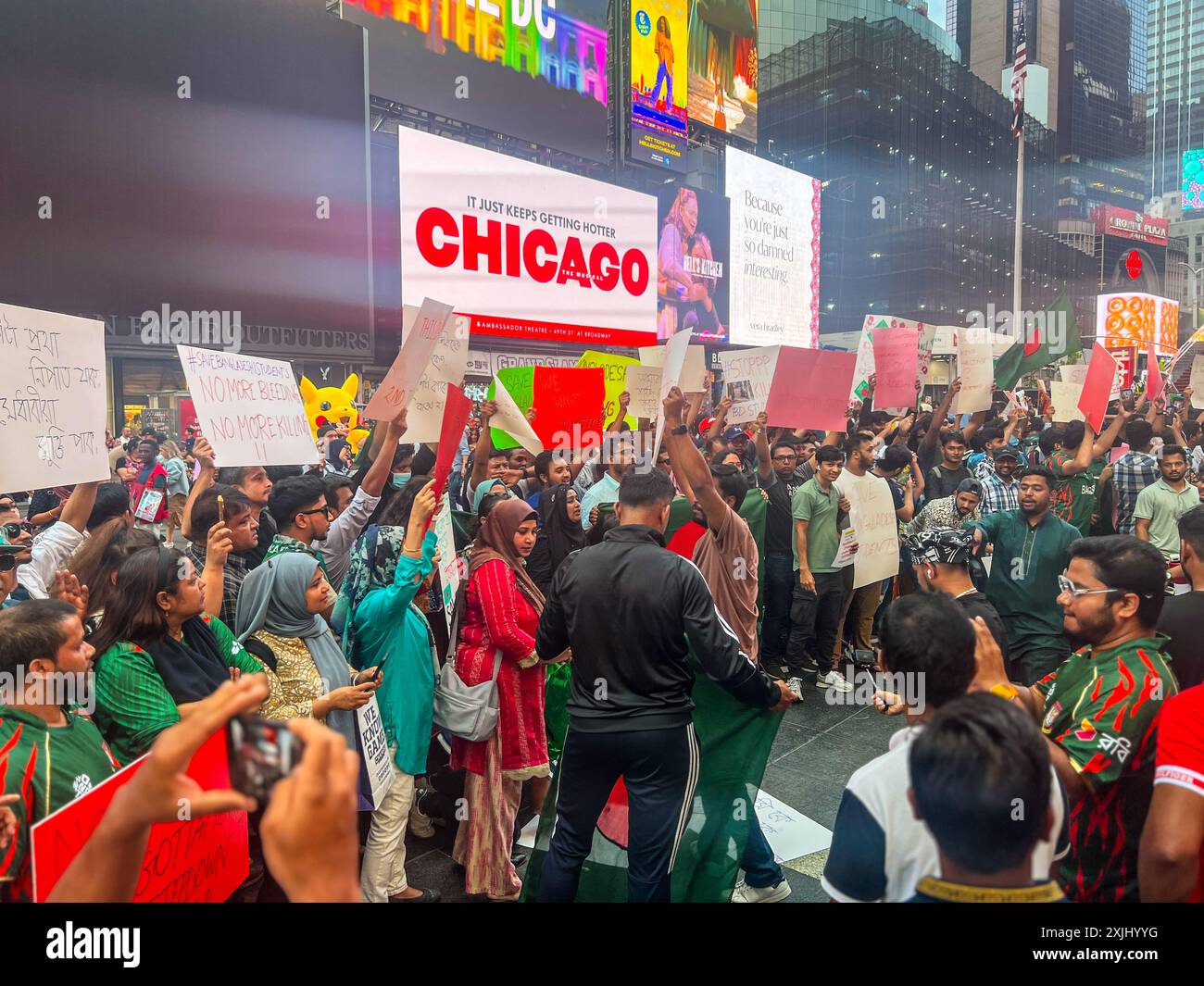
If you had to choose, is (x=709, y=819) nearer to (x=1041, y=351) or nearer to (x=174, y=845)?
(x=174, y=845)

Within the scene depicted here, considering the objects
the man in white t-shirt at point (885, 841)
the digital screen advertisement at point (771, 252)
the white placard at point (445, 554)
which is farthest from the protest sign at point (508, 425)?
the digital screen advertisement at point (771, 252)

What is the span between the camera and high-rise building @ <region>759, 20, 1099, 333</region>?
5216cm

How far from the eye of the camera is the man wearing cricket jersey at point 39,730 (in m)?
2.02

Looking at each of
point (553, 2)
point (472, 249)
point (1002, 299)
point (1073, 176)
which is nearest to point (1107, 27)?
point (1073, 176)

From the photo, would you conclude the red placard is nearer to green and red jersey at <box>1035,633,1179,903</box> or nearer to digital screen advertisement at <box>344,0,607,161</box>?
green and red jersey at <box>1035,633,1179,903</box>

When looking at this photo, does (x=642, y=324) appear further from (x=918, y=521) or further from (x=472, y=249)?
(x=918, y=521)

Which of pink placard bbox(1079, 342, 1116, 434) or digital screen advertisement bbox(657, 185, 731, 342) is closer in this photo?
pink placard bbox(1079, 342, 1116, 434)

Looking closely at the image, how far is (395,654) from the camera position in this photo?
366 cm

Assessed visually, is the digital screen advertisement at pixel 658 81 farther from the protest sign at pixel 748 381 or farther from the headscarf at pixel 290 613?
the headscarf at pixel 290 613

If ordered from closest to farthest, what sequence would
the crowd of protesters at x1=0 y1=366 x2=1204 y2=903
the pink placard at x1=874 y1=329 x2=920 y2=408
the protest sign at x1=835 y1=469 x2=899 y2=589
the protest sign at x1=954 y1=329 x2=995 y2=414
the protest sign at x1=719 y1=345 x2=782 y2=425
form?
the crowd of protesters at x1=0 y1=366 x2=1204 y2=903 → the protest sign at x1=835 y1=469 x2=899 y2=589 → the protest sign at x1=719 y1=345 x2=782 y2=425 → the protest sign at x1=954 y1=329 x2=995 y2=414 → the pink placard at x1=874 y1=329 x2=920 y2=408

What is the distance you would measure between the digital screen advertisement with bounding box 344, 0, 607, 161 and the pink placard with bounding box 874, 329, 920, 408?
14845mm

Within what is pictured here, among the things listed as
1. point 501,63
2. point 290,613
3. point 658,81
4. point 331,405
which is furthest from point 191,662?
point 658,81

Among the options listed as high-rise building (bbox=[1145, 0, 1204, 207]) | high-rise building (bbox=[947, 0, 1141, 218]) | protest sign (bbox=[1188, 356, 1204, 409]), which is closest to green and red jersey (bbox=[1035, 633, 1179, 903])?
protest sign (bbox=[1188, 356, 1204, 409])

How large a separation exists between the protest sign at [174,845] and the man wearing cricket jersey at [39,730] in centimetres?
13
